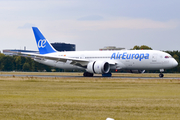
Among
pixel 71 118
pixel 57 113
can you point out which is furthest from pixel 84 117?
pixel 57 113

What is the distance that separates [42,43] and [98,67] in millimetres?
15989

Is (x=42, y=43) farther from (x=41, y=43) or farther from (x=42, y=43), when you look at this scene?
(x=41, y=43)

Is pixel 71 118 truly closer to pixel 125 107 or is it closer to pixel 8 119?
pixel 8 119

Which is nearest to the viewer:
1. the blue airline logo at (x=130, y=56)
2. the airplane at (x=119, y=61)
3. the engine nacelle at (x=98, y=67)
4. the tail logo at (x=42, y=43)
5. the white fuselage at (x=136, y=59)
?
the white fuselage at (x=136, y=59)

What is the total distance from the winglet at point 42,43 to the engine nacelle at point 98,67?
12744mm

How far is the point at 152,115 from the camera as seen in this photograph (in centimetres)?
1295

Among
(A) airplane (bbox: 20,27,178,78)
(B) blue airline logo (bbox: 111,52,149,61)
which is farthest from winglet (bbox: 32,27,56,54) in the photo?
(B) blue airline logo (bbox: 111,52,149,61)

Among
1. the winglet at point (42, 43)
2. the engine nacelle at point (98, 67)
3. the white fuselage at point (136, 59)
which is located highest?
the winglet at point (42, 43)

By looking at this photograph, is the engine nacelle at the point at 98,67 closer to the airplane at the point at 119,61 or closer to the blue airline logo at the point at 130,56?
the airplane at the point at 119,61

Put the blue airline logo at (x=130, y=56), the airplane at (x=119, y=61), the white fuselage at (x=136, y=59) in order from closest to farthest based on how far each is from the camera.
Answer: the white fuselage at (x=136, y=59) < the airplane at (x=119, y=61) < the blue airline logo at (x=130, y=56)

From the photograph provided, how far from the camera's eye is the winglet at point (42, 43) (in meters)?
58.3

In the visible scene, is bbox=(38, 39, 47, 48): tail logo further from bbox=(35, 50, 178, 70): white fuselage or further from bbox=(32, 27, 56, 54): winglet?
bbox=(35, 50, 178, 70): white fuselage

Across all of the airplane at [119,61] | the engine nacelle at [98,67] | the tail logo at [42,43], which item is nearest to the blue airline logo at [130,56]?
the airplane at [119,61]

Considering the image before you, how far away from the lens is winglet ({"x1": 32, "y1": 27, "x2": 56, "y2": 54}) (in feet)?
191
